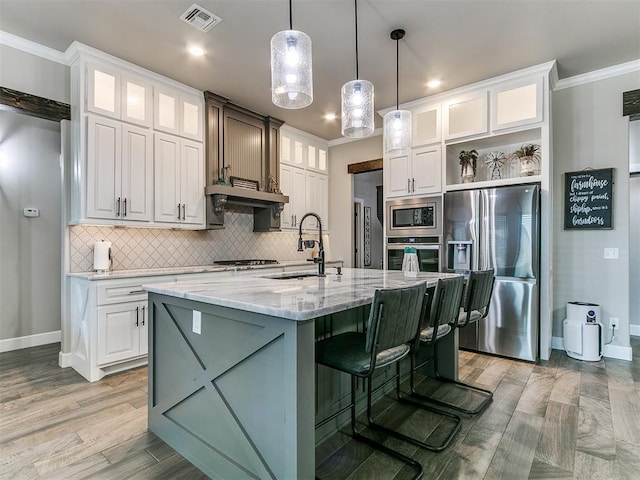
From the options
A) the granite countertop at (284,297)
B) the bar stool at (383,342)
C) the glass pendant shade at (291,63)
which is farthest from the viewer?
the glass pendant shade at (291,63)

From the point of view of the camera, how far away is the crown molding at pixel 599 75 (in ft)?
11.3

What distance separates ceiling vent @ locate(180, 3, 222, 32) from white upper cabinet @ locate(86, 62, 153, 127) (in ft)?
3.59

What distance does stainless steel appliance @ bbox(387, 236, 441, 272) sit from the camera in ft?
13.5

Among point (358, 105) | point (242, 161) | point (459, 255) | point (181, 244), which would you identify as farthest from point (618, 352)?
point (181, 244)

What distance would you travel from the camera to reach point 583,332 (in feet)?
11.1

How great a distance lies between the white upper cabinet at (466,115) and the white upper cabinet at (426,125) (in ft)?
0.30

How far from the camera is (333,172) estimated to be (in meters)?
6.03

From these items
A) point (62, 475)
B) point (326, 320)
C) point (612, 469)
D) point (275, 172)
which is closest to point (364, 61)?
point (275, 172)

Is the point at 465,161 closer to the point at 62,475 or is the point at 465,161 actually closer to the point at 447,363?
the point at 447,363

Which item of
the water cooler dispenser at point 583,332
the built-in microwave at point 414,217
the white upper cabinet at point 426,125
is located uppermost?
the white upper cabinet at point 426,125

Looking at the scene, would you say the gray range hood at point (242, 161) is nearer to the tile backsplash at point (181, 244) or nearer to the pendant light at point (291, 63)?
the tile backsplash at point (181, 244)

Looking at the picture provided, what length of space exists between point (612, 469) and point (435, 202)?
9.50 ft

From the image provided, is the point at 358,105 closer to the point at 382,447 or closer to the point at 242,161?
the point at 382,447

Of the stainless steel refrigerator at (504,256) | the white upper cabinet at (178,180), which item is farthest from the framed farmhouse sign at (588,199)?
the white upper cabinet at (178,180)
